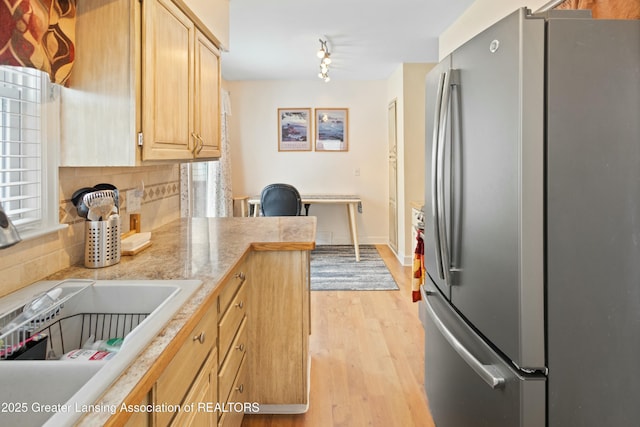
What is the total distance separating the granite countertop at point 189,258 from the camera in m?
0.80

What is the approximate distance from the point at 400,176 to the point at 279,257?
359 cm

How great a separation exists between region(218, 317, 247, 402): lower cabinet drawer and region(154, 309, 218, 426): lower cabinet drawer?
0.19m

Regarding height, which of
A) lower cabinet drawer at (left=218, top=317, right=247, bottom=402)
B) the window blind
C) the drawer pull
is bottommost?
lower cabinet drawer at (left=218, top=317, right=247, bottom=402)

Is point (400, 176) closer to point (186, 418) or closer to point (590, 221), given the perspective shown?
point (590, 221)

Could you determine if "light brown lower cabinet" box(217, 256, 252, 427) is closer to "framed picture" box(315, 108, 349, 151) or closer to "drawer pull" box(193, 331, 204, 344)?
"drawer pull" box(193, 331, 204, 344)

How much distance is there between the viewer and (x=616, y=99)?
114cm

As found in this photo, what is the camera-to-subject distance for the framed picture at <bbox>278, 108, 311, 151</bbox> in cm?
608

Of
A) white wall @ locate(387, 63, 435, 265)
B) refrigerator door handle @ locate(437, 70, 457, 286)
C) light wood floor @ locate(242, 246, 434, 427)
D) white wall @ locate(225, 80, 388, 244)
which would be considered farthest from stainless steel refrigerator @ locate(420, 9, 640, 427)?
white wall @ locate(225, 80, 388, 244)

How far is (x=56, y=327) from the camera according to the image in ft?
3.92

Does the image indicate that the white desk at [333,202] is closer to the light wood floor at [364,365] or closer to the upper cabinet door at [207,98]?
the light wood floor at [364,365]

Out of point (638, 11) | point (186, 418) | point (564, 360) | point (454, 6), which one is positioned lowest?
point (186, 418)

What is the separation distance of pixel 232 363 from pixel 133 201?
102 centimetres

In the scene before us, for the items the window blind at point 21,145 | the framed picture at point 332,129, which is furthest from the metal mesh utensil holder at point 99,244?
the framed picture at point 332,129

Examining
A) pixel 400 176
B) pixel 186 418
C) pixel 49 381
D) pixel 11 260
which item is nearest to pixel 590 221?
pixel 186 418
